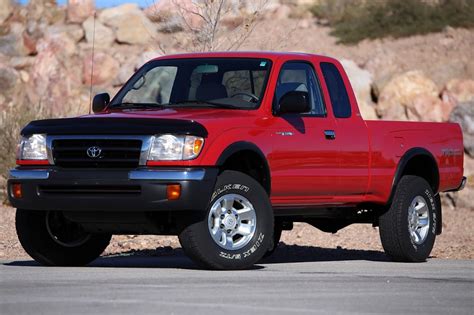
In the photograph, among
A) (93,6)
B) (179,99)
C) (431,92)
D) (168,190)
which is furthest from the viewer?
(93,6)

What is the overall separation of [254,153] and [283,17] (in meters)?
32.7

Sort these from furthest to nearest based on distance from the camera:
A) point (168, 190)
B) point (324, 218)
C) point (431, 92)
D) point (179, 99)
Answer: point (431, 92), point (324, 218), point (179, 99), point (168, 190)

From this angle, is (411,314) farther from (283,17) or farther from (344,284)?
(283,17)

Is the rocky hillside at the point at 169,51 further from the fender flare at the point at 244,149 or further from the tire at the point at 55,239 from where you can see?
the fender flare at the point at 244,149

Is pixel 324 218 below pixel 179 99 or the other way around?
below

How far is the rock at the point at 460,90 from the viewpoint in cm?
3625

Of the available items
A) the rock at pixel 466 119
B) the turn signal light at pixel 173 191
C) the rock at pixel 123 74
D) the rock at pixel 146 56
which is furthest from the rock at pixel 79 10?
the turn signal light at pixel 173 191

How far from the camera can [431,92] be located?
120 ft

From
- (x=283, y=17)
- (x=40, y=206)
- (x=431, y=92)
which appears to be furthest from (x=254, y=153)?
(x=283, y=17)

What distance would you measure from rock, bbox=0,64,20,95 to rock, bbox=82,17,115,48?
3635mm

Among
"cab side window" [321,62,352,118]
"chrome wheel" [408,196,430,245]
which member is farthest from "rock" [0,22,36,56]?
"cab side window" [321,62,352,118]

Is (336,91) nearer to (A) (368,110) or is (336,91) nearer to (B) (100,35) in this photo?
(A) (368,110)

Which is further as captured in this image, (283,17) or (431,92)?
(283,17)

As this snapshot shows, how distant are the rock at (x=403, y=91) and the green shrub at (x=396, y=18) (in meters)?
6.16
